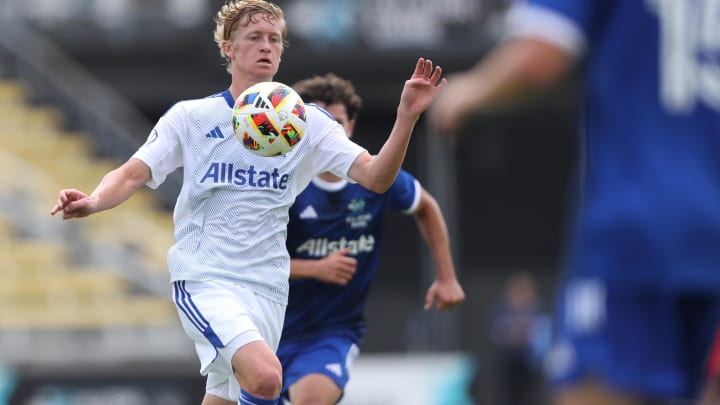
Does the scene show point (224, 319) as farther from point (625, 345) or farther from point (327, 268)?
point (625, 345)

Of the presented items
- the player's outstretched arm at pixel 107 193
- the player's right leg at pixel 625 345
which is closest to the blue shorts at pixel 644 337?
the player's right leg at pixel 625 345

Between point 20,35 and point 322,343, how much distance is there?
12.8 meters

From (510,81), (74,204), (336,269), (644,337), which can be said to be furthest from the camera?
(336,269)

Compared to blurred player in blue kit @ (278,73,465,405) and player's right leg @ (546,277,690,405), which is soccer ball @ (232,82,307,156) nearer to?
player's right leg @ (546,277,690,405)

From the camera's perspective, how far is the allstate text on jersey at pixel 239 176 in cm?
561

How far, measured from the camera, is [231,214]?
222 inches

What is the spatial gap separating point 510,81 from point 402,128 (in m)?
1.21

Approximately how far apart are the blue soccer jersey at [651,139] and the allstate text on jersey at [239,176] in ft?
4.86

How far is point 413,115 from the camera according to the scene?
5195mm

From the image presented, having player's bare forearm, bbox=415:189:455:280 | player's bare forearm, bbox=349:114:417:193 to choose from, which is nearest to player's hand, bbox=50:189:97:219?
player's bare forearm, bbox=349:114:417:193

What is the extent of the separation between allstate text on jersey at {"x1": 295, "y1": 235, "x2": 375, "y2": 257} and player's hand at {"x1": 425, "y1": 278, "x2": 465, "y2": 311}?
408 mm

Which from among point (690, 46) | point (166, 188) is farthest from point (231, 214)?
point (166, 188)

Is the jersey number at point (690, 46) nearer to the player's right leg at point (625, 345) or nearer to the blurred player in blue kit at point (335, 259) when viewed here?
the player's right leg at point (625, 345)

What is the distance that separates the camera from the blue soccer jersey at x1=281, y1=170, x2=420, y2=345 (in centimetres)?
682
